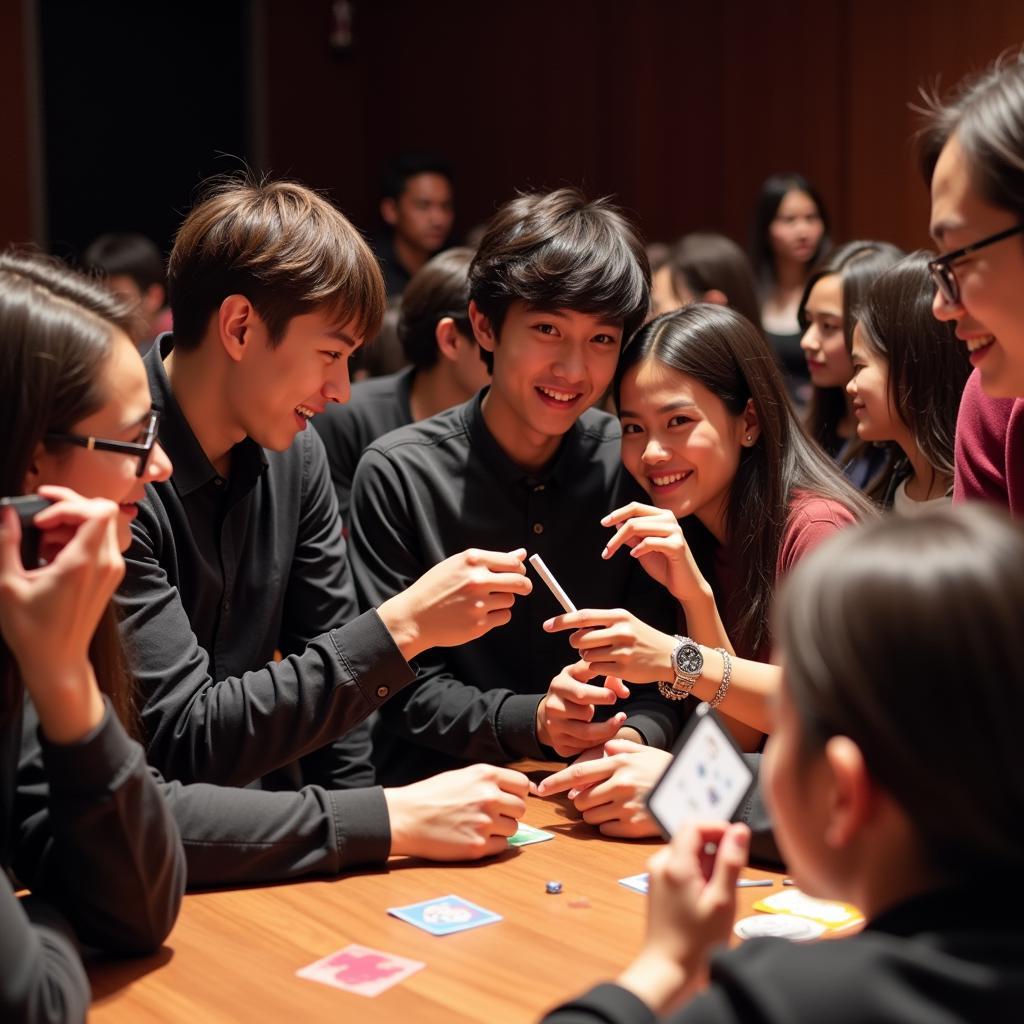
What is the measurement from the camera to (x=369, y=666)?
1.83m

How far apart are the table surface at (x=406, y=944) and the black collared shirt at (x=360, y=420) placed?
7.03 feet

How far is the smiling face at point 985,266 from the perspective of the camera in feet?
5.13

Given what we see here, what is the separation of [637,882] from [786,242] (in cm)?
466

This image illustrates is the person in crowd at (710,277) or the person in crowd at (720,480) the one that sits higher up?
the person in crowd at (710,277)

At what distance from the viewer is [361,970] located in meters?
1.36

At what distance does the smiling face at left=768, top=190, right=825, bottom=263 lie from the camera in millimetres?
5824

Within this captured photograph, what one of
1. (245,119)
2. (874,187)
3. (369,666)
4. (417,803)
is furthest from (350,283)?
(245,119)

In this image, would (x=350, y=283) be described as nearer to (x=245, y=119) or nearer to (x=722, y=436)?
(x=722, y=436)

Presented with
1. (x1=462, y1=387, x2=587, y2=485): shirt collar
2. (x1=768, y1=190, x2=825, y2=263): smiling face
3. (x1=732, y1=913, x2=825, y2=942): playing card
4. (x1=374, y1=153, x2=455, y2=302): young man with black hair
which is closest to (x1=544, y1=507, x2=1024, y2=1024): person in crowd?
(x1=732, y1=913, x2=825, y2=942): playing card

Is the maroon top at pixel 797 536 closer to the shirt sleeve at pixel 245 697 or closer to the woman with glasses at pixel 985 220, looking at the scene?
the woman with glasses at pixel 985 220

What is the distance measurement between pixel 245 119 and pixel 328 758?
6.72 m

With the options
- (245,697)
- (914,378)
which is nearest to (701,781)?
(245,697)

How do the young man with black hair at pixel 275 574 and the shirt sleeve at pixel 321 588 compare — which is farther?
the shirt sleeve at pixel 321 588

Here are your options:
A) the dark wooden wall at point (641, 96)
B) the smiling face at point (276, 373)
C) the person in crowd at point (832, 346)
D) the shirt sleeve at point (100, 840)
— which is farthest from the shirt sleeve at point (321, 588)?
the dark wooden wall at point (641, 96)
